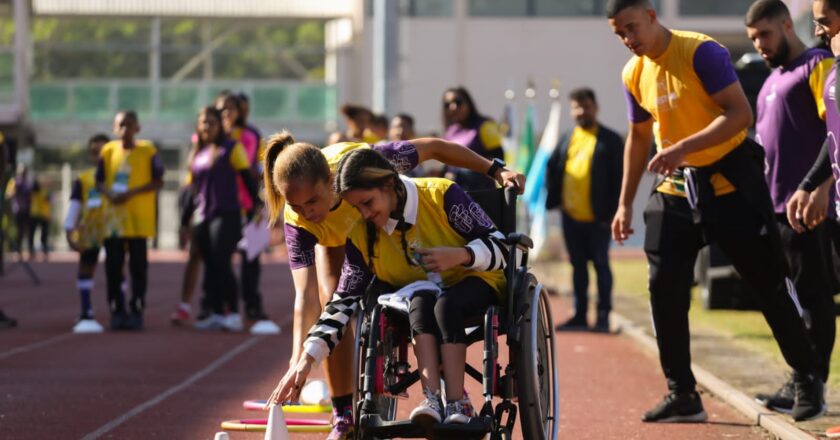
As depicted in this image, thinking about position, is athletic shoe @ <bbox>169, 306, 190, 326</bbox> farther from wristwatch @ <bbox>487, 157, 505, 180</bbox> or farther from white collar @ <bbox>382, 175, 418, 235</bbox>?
white collar @ <bbox>382, 175, 418, 235</bbox>

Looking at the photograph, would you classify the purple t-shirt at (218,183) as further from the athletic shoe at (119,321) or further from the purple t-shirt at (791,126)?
the purple t-shirt at (791,126)

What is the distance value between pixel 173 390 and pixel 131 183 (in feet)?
15.1

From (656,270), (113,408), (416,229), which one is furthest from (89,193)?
(416,229)

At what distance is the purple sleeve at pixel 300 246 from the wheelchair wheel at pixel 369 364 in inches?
41.6

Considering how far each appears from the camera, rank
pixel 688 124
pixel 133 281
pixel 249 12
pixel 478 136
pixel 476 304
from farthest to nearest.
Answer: pixel 249 12
pixel 133 281
pixel 478 136
pixel 688 124
pixel 476 304

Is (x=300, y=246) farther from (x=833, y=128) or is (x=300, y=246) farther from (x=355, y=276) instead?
(x=833, y=128)

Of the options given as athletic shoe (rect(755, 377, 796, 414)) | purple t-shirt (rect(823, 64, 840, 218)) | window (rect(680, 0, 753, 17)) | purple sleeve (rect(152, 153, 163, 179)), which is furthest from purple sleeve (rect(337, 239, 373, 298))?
window (rect(680, 0, 753, 17))

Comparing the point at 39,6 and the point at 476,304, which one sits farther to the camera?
the point at 39,6

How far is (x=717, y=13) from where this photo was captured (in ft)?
155

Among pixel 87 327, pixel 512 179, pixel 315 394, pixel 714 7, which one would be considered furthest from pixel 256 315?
pixel 714 7

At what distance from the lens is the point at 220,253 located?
14195mm

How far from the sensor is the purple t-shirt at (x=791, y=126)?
8.43m

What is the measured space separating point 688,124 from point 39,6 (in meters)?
40.8

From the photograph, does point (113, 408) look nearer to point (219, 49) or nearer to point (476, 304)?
point (476, 304)
